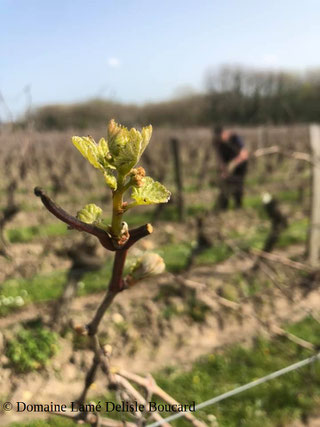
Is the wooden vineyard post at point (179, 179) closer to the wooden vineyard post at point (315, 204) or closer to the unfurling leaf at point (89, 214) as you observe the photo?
the wooden vineyard post at point (315, 204)

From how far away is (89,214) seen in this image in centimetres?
61

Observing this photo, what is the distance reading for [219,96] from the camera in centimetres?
984

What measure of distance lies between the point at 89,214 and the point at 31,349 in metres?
2.98

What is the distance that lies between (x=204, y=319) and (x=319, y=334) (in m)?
1.11

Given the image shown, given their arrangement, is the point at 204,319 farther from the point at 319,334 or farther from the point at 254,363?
the point at 319,334

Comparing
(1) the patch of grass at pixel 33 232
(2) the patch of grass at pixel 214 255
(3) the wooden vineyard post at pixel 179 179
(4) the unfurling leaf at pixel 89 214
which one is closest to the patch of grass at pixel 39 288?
(2) the patch of grass at pixel 214 255

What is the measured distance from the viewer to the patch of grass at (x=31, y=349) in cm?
312

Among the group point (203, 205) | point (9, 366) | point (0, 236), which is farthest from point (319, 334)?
point (203, 205)

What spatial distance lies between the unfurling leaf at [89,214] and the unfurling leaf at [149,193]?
7 centimetres

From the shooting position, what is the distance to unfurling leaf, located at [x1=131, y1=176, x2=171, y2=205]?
58 cm

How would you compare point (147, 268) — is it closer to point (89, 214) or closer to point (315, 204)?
point (89, 214)

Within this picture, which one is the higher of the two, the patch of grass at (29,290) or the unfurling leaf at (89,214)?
the unfurling leaf at (89,214)

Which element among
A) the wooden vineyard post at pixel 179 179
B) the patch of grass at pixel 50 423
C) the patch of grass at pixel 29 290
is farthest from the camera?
the wooden vineyard post at pixel 179 179

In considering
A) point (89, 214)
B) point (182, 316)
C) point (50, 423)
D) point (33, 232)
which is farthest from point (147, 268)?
point (33, 232)
